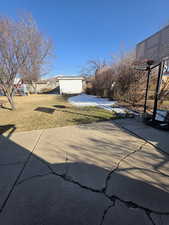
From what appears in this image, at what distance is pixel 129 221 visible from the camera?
1.18 meters

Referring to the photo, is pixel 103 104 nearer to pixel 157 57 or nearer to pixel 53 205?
pixel 157 57

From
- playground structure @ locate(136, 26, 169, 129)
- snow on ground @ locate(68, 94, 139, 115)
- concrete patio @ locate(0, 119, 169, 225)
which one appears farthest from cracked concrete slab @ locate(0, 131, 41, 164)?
snow on ground @ locate(68, 94, 139, 115)

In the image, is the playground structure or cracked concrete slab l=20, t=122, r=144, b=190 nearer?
cracked concrete slab l=20, t=122, r=144, b=190

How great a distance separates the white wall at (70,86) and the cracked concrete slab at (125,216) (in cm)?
2176

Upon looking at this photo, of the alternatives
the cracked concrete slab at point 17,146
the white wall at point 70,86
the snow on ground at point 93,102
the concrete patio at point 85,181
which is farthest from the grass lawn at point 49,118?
the white wall at point 70,86

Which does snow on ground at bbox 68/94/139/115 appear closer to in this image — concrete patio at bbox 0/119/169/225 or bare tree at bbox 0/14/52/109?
concrete patio at bbox 0/119/169/225

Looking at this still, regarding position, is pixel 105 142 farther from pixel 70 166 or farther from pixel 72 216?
pixel 72 216

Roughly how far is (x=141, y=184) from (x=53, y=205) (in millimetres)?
1236

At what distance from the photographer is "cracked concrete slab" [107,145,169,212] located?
1.37 metres

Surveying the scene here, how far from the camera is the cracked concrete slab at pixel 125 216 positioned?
117 centimetres

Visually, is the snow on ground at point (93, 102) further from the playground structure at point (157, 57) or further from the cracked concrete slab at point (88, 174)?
the cracked concrete slab at point (88, 174)

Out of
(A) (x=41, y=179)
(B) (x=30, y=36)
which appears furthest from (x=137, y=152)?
(B) (x=30, y=36)

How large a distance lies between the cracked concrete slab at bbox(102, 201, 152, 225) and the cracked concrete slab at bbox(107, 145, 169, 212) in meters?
0.12

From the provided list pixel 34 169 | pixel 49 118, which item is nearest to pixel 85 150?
pixel 34 169
